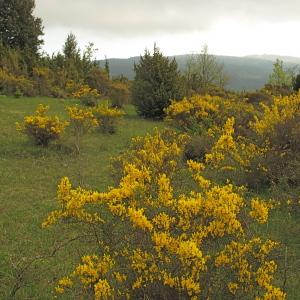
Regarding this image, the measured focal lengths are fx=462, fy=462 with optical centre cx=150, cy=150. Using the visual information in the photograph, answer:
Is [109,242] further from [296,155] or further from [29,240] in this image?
[296,155]

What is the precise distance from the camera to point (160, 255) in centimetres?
345

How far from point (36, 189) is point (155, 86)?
10.3 meters

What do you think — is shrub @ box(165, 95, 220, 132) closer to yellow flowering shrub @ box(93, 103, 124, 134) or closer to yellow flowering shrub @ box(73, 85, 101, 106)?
yellow flowering shrub @ box(93, 103, 124, 134)

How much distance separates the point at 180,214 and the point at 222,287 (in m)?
0.65

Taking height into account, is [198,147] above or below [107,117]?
below

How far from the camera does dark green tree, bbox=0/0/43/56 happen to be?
33.6 m

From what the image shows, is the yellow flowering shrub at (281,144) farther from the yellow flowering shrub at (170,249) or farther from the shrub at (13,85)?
the shrub at (13,85)

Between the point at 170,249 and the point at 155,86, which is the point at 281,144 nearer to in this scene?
the point at 170,249

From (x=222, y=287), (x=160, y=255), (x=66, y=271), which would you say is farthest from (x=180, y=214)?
(x=66, y=271)

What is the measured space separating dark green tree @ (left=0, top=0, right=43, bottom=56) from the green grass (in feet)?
64.9

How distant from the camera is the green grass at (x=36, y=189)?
4980mm

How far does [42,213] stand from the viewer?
6797mm

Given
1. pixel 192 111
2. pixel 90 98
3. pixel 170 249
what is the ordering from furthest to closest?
1. pixel 90 98
2. pixel 192 111
3. pixel 170 249

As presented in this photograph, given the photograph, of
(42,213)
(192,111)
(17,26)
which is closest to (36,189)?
(42,213)
